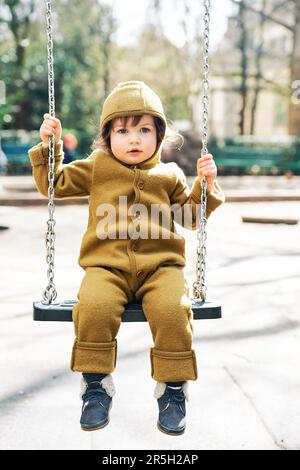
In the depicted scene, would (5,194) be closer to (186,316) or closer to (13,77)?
(13,77)

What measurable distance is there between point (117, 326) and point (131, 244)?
32cm

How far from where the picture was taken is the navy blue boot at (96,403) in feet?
7.24

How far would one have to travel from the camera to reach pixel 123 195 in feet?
8.30

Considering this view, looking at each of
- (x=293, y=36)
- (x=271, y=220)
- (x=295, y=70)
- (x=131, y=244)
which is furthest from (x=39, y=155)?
(x=295, y=70)

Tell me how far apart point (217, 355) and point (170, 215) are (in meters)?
1.28

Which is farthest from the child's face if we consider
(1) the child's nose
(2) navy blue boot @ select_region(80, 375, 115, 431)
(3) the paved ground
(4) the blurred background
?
(4) the blurred background

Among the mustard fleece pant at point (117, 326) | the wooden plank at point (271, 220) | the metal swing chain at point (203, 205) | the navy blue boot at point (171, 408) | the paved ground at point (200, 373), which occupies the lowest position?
the wooden plank at point (271, 220)

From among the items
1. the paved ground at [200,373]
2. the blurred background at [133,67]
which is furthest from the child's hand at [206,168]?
the blurred background at [133,67]

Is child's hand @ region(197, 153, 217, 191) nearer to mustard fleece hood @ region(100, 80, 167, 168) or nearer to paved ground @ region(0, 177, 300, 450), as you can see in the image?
mustard fleece hood @ region(100, 80, 167, 168)

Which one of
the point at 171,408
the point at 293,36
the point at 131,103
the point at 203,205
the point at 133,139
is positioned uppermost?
the point at 293,36

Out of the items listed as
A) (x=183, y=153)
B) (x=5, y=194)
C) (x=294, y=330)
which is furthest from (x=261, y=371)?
(x=183, y=153)

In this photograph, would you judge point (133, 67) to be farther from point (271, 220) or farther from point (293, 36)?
point (271, 220)

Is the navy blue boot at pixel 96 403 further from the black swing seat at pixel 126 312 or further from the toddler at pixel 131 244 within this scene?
the black swing seat at pixel 126 312

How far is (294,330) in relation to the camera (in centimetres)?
412
